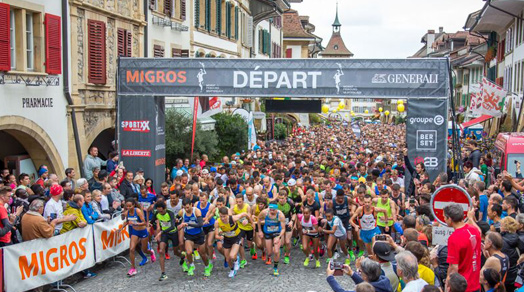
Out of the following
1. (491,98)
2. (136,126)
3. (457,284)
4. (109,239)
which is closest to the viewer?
(457,284)

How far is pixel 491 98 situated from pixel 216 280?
17.3 meters

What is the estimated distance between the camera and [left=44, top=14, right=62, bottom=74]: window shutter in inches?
626

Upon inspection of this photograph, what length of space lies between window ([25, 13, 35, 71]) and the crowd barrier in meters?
5.17

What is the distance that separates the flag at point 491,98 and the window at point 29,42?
682 inches

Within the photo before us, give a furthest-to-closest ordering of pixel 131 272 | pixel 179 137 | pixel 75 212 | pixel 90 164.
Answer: pixel 179 137
pixel 90 164
pixel 131 272
pixel 75 212

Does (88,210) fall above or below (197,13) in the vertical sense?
below

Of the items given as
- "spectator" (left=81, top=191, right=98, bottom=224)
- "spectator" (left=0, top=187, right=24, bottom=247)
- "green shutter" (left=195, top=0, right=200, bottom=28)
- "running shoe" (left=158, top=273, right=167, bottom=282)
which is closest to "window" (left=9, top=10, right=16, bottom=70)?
"spectator" (left=81, top=191, right=98, bottom=224)

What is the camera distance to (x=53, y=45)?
1617 centimetres

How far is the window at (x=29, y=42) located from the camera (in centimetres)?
1563

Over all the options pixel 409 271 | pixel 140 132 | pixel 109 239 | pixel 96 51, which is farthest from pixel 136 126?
pixel 409 271

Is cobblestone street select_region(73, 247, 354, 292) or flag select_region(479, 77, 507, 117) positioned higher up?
flag select_region(479, 77, 507, 117)

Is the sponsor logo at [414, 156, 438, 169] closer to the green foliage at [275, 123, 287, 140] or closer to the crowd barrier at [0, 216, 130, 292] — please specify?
the crowd barrier at [0, 216, 130, 292]

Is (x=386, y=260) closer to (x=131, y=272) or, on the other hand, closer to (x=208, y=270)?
(x=208, y=270)

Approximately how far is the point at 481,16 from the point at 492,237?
1109 inches
